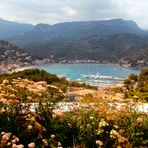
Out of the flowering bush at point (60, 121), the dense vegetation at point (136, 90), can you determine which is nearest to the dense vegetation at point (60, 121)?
the flowering bush at point (60, 121)

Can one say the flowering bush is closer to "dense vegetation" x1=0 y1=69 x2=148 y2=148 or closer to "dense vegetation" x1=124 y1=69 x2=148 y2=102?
"dense vegetation" x1=0 y1=69 x2=148 y2=148

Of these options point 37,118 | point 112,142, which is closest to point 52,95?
point 37,118

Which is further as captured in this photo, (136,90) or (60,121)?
(136,90)

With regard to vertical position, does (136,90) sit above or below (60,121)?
below

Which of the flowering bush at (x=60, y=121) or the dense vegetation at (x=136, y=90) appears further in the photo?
the dense vegetation at (x=136, y=90)

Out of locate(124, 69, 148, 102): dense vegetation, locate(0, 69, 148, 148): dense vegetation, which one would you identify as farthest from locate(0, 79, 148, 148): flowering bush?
locate(124, 69, 148, 102): dense vegetation

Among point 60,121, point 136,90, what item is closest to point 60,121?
point 60,121

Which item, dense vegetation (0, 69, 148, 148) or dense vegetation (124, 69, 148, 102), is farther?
dense vegetation (124, 69, 148, 102)

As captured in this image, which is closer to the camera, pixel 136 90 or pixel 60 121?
pixel 60 121

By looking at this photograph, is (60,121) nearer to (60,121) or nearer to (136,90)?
(60,121)

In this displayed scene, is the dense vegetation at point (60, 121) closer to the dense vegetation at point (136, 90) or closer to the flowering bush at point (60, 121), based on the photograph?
the flowering bush at point (60, 121)

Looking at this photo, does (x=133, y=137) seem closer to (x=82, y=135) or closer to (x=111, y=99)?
(x=82, y=135)
